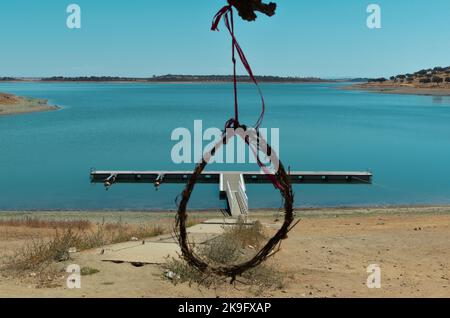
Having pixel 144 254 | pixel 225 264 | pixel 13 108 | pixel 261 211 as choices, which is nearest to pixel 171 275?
pixel 225 264

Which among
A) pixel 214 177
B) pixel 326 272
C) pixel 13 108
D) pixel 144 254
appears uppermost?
pixel 13 108

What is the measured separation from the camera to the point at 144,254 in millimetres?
9469

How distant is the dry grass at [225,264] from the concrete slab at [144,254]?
356mm

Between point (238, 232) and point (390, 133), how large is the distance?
167 feet

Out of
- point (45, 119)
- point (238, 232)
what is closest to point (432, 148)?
point (238, 232)

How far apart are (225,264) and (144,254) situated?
1646 millimetres

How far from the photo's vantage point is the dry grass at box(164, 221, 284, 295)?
311 inches

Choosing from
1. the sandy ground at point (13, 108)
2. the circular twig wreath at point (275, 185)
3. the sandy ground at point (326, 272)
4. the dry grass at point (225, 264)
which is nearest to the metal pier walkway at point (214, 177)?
the sandy ground at point (326, 272)

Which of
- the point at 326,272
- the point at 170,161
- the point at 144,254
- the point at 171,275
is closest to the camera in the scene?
the point at 171,275

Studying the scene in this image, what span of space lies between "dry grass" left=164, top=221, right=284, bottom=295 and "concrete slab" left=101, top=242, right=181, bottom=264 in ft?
1.17

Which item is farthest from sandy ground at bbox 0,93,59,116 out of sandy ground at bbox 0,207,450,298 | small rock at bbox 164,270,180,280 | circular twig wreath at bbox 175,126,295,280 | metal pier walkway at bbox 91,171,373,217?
circular twig wreath at bbox 175,126,295,280

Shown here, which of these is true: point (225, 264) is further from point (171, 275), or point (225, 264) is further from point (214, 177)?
point (214, 177)

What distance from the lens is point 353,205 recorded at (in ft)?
87.4

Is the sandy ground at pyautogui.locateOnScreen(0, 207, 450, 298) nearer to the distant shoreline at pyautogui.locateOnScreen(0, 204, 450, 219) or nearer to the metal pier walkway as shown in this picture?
the distant shoreline at pyautogui.locateOnScreen(0, 204, 450, 219)
